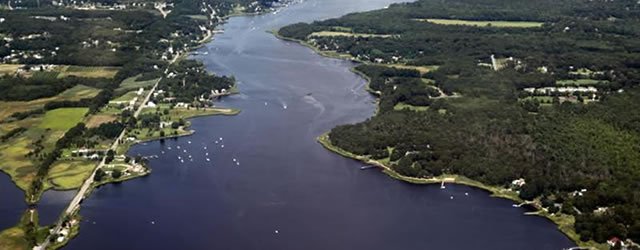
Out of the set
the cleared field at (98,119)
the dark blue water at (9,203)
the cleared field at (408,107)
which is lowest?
the cleared field at (408,107)

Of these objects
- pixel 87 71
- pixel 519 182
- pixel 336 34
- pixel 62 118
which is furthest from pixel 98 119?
pixel 336 34

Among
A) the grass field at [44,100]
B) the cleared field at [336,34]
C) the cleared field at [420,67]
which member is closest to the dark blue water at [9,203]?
the grass field at [44,100]

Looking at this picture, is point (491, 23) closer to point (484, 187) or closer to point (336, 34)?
point (336, 34)

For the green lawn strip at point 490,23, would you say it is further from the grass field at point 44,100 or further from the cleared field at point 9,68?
the cleared field at point 9,68

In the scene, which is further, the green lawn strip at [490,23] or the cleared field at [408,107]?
the green lawn strip at [490,23]

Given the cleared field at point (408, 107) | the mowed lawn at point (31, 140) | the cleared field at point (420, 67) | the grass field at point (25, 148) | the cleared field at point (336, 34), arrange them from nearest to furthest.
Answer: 1. the grass field at point (25, 148)
2. the mowed lawn at point (31, 140)
3. the cleared field at point (408, 107)
4. the cleared field at point (420, 67)
5. the cleared field at point (336, 34)

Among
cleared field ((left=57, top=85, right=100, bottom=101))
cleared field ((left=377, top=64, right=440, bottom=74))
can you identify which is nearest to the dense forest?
cleared field ((left=377, top=64, right=440, bottom=74))
